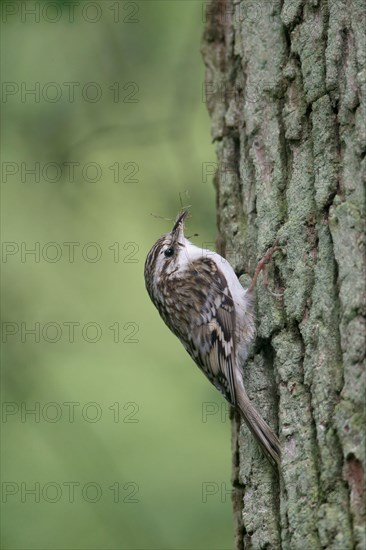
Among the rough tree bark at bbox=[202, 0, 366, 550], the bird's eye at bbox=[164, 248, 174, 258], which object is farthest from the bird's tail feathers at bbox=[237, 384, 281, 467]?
the bird's eye at bbox=[164, 248, 174, 258]

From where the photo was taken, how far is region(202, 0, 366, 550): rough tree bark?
1943 millimetres

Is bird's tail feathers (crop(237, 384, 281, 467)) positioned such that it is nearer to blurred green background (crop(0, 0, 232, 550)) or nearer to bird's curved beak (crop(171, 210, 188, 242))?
bird's curved beak (crop(171, 210, 188, 242))

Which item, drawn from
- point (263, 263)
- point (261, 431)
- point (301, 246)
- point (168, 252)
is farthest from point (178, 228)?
point (261, 431)

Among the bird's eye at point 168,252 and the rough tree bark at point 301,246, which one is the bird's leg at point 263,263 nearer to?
the rough tree bark at point 301,246

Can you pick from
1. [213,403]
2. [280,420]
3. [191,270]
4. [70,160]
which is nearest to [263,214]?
[280,420]

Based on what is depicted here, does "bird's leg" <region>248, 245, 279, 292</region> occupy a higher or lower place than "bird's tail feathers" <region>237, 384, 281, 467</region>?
higher

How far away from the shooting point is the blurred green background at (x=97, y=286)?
3.52 metres

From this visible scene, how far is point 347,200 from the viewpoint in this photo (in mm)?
2082

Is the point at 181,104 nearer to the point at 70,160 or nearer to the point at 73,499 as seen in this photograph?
the point at 70,160

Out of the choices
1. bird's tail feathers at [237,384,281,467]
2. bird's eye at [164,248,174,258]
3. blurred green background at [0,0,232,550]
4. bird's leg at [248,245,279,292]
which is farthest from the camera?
blurred green background at [0,0,232,550]

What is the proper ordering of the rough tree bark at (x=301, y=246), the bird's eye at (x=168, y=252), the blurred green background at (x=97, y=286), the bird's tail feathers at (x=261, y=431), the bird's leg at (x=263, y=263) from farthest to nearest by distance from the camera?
the blurred green background at (x=97, y=286), the bird's eye at (x=168, y=252), the bird's leg at (x=263, y=263), the bird's tail feathers at (x=261, y=431), the rough tree bark at (x=301, y=246)

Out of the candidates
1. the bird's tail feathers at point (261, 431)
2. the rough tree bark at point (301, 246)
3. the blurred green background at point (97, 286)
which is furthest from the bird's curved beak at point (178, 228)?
the bird's tail feathers at point (261, 431)

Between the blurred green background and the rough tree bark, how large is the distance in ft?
3.23

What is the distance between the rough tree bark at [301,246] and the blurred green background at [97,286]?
0.99m
